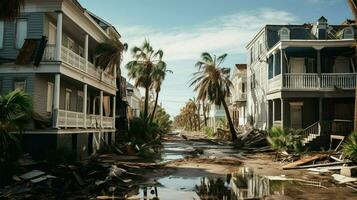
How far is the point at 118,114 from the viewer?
41.0 meters

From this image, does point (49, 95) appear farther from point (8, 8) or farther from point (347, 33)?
point (347, 33)

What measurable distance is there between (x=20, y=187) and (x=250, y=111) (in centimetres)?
3773

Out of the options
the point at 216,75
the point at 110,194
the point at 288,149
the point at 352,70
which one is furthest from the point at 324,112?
the point at 110,194

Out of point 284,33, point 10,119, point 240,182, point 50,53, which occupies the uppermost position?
point 284,33

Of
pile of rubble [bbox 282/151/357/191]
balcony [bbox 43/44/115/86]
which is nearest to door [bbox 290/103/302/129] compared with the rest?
pile of rubble [bbox 282/151/357/191]

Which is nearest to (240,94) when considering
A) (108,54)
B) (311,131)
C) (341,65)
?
(341,65)

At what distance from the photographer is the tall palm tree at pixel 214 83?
50.8m

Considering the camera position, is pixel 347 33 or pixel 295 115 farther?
pixel 347 33

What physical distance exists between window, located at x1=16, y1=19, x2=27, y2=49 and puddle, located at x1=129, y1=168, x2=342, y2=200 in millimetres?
10724

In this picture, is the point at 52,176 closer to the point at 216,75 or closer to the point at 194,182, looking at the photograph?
the point at 194,182

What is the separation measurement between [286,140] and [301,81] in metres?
5.21

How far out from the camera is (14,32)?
22.5 metres

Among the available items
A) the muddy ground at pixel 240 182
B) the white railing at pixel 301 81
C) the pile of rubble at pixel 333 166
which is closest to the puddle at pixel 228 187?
the muddy ground at pixel 240 182

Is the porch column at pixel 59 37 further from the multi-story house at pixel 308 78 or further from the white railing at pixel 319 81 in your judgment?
the white railing at pixel 319 81
